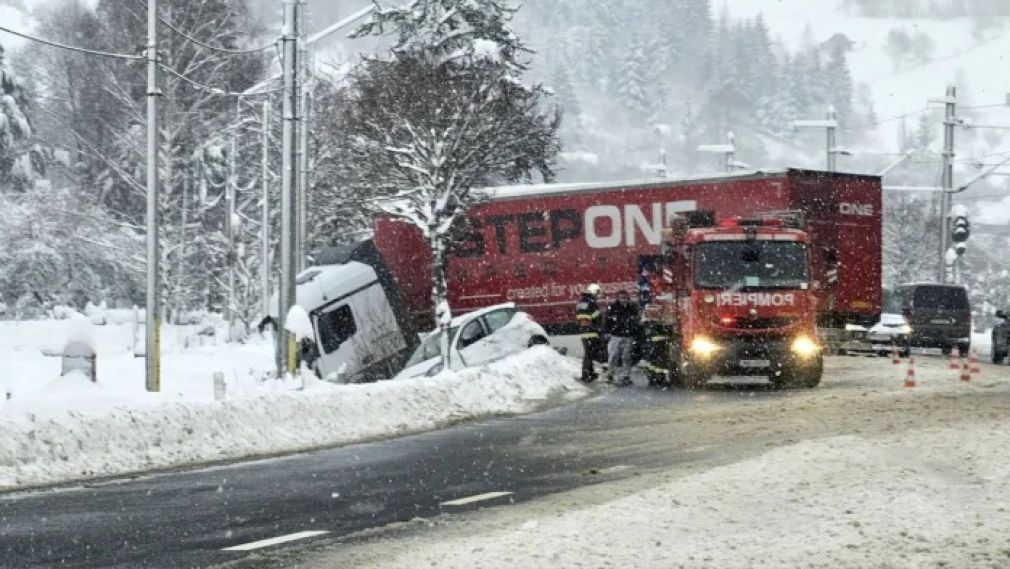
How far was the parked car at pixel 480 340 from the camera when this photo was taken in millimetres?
26625

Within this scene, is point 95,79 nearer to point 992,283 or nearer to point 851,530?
point 851,530

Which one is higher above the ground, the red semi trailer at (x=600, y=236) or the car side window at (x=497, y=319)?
the red semi trailer at (x=600, y=236)

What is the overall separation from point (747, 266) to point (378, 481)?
1212cm

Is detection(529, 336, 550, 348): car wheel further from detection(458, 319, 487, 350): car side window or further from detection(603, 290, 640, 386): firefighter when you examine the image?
detection(603, 290, 640, 386): firefighter

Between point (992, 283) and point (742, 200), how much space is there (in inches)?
3749

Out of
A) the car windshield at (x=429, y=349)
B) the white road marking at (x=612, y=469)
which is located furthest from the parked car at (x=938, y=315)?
the white road marking at (x=612, y=469)

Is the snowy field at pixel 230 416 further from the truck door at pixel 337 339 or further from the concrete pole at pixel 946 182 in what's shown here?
the concrete pole at pixel 946 182

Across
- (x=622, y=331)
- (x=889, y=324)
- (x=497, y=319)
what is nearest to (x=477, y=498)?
(x=622, y=331)

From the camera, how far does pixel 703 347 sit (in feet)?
78.0

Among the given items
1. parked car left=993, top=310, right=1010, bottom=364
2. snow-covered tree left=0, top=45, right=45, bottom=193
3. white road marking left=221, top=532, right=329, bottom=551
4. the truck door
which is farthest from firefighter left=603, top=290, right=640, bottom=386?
snow-covered tree left=0, top=45, right=45, bottom=193

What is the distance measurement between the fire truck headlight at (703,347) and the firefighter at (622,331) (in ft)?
6.60

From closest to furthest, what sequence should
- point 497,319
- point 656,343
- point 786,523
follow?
point 786,523
point 656,343
point 497,319

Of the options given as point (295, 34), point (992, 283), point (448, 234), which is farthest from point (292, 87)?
point (992, 283)

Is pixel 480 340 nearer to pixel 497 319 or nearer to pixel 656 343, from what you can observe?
pixel 497 319
